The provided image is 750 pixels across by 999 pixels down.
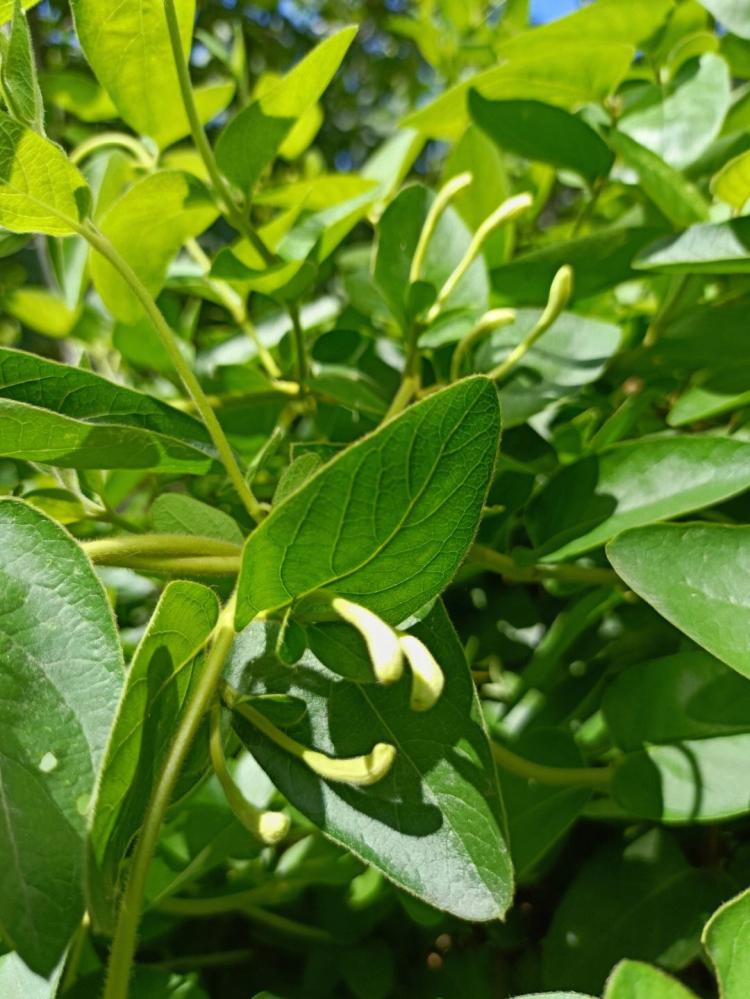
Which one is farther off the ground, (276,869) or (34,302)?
(34,302)

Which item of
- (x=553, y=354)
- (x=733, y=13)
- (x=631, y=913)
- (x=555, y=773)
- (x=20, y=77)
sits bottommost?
(x=631, y=913)

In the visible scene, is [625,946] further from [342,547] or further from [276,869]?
[342,547]

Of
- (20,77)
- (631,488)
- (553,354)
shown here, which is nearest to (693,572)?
(631,488)

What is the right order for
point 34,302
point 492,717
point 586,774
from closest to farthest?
point 586,774
point 492,717
point 34,302

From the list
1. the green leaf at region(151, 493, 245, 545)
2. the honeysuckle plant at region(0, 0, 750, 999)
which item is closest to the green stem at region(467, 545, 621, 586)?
the honeysuckle plant at region(0, 0, 750, 999)

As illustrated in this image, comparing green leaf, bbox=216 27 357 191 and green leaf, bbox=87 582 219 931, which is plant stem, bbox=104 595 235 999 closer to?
green leaf, bbox=87 582 219 931

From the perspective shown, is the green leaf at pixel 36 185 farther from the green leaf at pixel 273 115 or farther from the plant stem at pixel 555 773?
the plant stem at pixel 555 773

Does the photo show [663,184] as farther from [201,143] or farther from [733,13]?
[201,143]

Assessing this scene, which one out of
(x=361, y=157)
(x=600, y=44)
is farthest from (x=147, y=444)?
(x=361, y=157)
